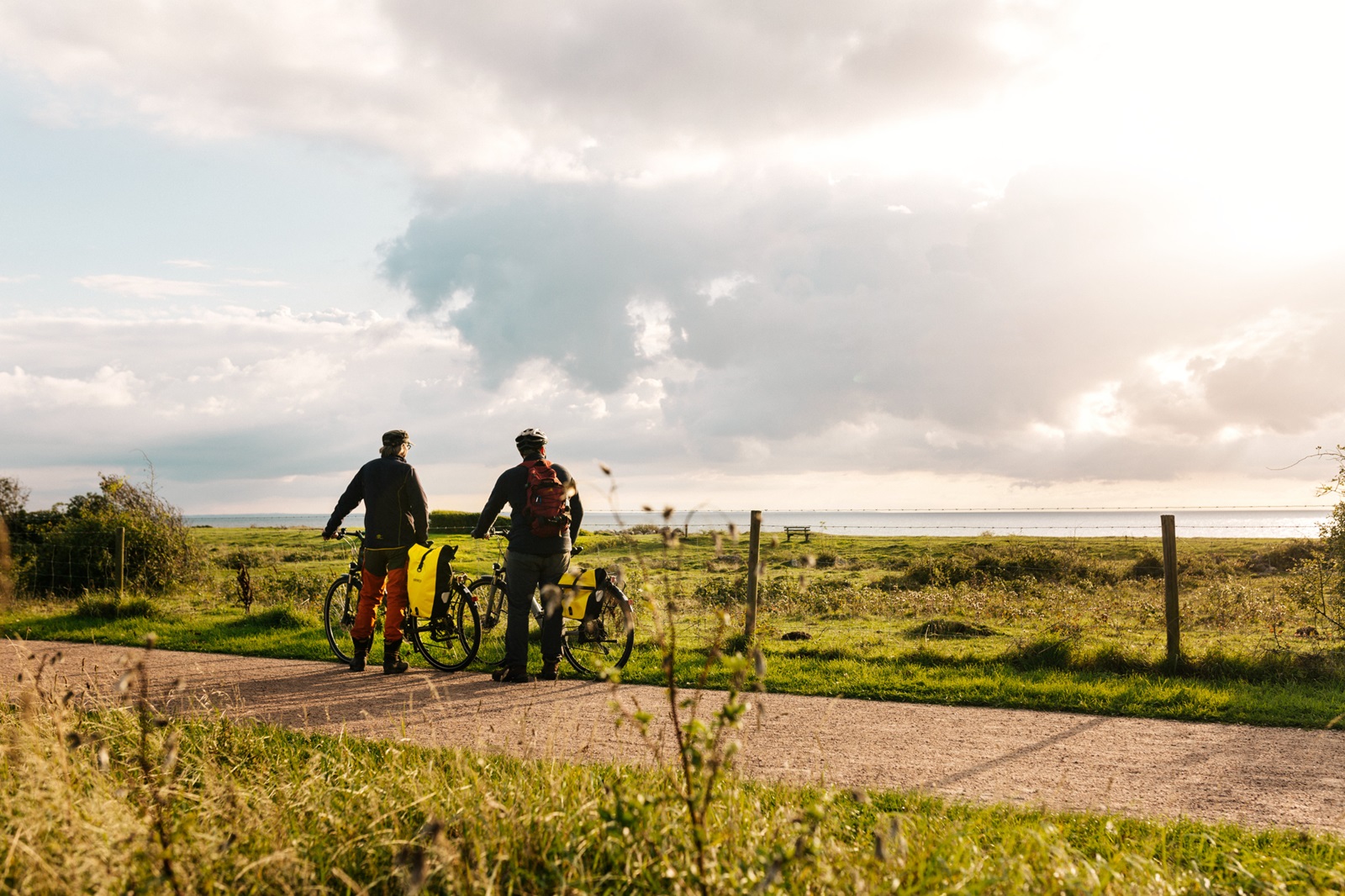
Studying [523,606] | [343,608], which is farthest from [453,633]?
[343,608]

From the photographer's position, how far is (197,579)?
1781cm

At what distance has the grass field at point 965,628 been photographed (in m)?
7.81

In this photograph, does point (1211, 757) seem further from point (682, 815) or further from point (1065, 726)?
point (682, 815)

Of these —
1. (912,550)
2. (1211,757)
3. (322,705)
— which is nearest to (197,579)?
(322,705)

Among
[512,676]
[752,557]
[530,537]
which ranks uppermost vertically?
[530,537]

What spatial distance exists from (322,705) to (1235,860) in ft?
22.0

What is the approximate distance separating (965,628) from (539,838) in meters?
10.2

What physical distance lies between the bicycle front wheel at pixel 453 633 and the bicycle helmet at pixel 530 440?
1.91 m

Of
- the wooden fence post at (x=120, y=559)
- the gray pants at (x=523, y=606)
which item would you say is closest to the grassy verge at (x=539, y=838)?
the gray pants at (x=523, y=606)

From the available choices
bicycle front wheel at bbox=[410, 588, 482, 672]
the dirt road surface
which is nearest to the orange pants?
bicycle front wheel at bbox=[410, 588, 482, 672]

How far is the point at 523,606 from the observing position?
28.5ft

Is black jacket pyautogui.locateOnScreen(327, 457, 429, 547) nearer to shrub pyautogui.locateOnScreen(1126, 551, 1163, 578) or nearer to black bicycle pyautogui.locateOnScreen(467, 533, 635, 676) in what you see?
black bicycle pyautogui.locateOnScreen(467, 533, 635, 676)

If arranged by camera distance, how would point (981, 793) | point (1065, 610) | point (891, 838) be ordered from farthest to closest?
1. point (1065, 610)
2. point (981, 793)
3. point (891, 838)

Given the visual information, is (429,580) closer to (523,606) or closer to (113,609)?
(523,606)
